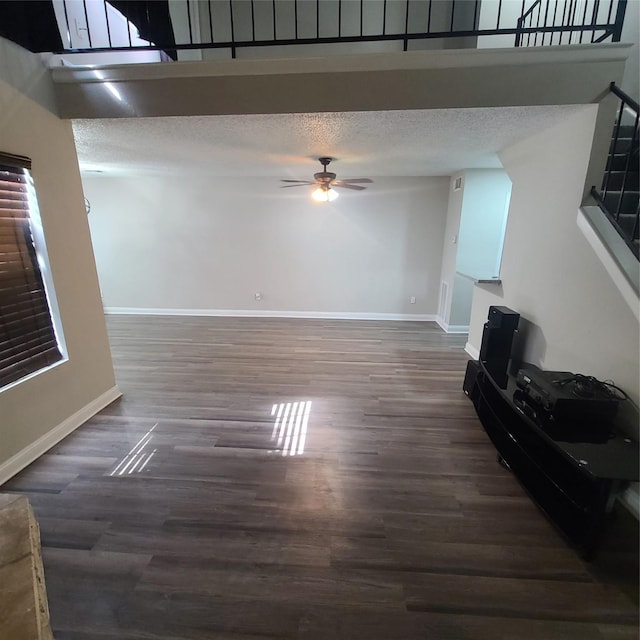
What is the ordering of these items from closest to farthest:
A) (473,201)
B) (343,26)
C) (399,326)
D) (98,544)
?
(98,544) < (343,26) < (473,201) < (399,326)

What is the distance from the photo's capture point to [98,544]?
1.64m

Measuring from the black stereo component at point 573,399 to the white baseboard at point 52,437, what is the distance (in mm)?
3395

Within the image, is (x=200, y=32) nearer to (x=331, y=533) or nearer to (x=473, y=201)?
(x=473, y=201)

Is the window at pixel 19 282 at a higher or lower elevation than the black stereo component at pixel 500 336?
higher

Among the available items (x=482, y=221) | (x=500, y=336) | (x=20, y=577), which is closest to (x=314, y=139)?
(x=500, y=336)

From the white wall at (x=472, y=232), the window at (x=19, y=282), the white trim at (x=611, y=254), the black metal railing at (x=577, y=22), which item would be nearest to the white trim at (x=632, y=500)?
the white trim at (x=611, y=254)

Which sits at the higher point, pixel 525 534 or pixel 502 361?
pixel 502 361

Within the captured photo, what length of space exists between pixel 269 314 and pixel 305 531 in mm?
4431

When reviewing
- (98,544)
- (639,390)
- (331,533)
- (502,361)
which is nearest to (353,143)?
(502,361)

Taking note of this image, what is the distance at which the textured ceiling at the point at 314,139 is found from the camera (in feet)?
7.97

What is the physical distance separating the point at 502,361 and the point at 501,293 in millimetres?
981

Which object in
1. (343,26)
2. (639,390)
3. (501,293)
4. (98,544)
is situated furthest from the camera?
(343,26)

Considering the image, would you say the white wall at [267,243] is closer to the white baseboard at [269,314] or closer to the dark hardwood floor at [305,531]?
the white baseboard at [269,314]

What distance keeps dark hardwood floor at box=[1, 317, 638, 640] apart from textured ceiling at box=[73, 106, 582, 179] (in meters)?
2.40
